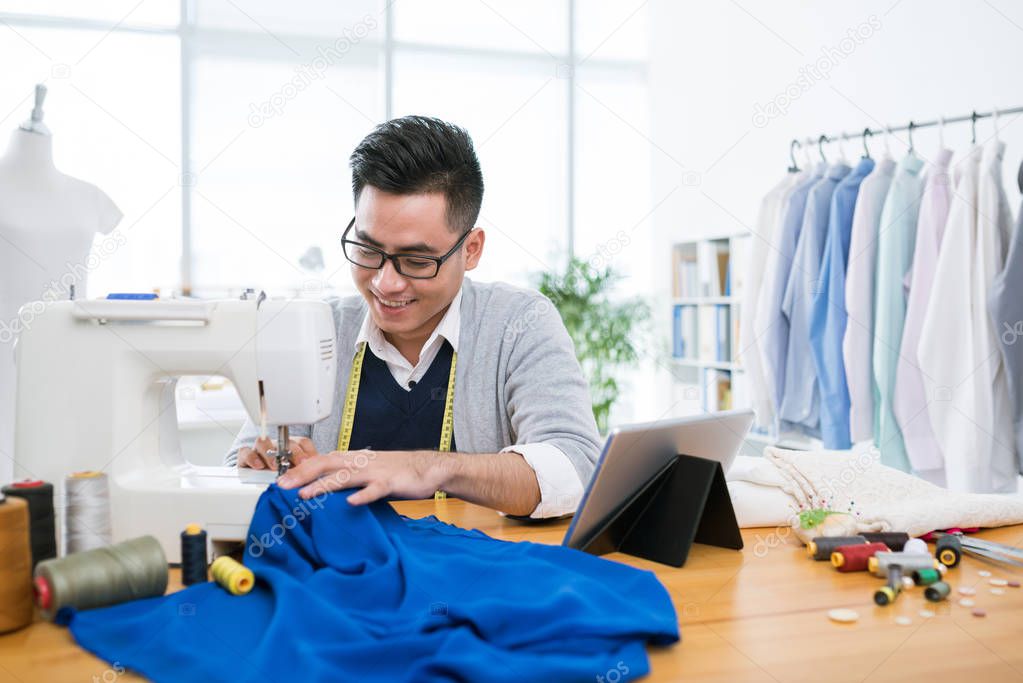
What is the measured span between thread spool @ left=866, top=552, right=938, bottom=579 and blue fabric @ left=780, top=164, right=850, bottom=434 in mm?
2434

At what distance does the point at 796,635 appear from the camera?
99 centimetres

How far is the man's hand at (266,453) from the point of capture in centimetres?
150

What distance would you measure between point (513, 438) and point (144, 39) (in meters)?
4.71

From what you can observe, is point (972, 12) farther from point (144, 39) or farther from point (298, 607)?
point (144, 39)

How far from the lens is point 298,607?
37.9 inches

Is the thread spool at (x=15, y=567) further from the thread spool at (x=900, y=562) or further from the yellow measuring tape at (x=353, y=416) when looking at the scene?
the thread spool at (x=900, y=562)

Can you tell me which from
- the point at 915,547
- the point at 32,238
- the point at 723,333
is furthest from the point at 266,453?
the point at 723,333

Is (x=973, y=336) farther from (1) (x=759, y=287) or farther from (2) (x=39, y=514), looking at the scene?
(2) (x=39, y=514)

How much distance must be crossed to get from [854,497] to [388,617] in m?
0.89

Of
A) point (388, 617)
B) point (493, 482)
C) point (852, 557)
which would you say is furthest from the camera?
point (493, 482)

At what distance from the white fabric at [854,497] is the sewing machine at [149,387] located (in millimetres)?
765

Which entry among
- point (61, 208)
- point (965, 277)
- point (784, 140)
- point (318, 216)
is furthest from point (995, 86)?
point (318, 216)

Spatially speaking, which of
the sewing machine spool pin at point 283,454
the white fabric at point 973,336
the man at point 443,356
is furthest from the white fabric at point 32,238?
the white fabric at point 973,336

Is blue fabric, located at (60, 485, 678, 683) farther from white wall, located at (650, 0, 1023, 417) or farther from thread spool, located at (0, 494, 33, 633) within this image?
white wall, located at (650, 0, 1023, 417)
